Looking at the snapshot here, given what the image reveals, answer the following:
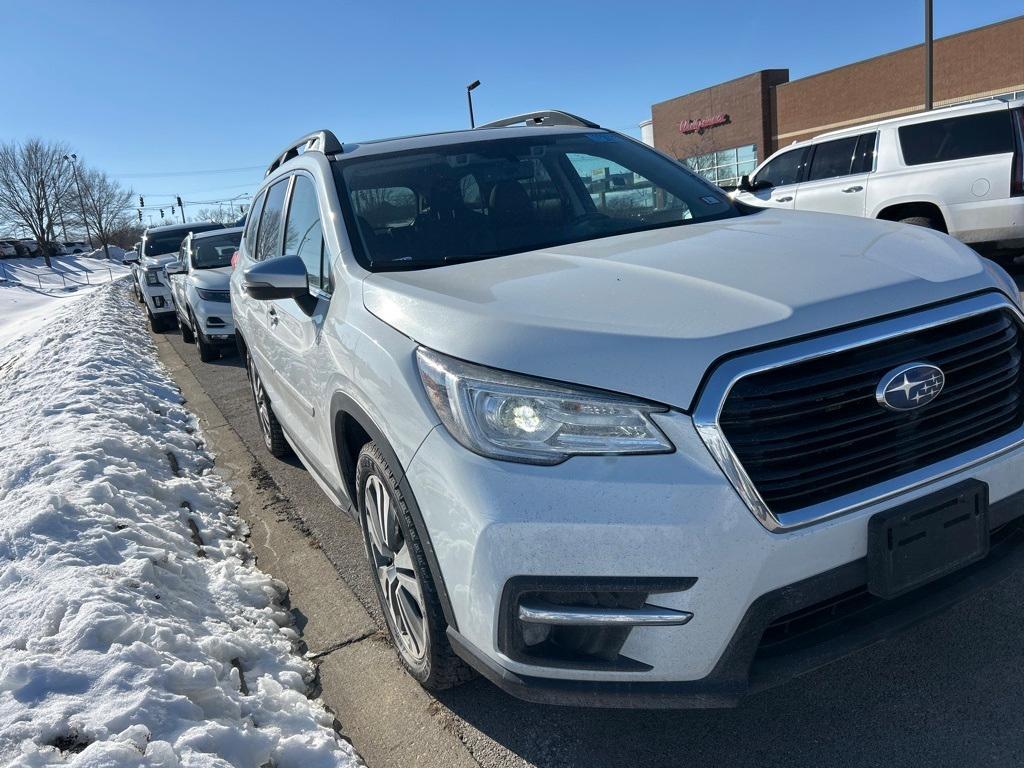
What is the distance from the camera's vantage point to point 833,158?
9.92 metres

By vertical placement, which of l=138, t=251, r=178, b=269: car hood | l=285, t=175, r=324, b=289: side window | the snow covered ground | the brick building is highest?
the brick building

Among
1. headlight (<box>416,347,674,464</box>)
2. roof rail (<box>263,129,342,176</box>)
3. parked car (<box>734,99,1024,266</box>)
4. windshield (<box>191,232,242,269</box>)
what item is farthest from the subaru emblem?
windshield (<box>191,232,242,269</box>)

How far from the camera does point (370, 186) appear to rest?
10.9ft

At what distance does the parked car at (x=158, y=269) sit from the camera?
14727mm

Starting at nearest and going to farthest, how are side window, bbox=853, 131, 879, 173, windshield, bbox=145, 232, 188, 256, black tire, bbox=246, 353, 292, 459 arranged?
1. black tire, bbox=246, 353, 292, 459
2. side window, bbox=853, 131, 879, 173
3. windshield, bbox=145, 232, 188, 256

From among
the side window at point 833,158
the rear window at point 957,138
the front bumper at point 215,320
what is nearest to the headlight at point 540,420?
the rear window at point 957,138

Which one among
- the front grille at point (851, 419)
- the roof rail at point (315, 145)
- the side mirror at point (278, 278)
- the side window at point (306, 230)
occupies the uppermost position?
the roof rail at point (315, 145)

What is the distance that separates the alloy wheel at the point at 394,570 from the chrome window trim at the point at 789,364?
101cm

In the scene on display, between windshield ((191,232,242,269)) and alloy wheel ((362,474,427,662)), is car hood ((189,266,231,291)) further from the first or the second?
alloy wheel ((362,474,427,662))

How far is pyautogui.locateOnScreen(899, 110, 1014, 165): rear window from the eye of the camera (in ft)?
26.6

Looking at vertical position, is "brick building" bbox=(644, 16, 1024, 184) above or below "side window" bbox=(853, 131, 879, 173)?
above

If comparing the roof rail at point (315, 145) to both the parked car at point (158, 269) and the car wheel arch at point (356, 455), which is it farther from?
the parked car at point (158, 269)

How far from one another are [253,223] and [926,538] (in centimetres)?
450

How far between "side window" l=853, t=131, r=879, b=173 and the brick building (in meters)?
16.2
